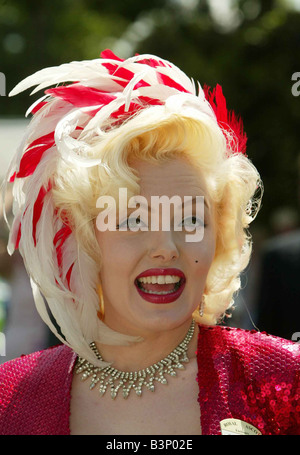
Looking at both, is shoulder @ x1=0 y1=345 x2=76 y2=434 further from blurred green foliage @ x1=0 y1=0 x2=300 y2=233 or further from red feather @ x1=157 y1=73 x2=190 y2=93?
blurred green foliage @ x1=0 y1=0 x2=300 y2=233

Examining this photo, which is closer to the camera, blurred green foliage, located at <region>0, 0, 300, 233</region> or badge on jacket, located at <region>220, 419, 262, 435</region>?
badge on jacket, located at <region>220, 419, 262, 435</region>

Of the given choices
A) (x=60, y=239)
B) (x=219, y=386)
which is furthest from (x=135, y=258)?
(x=219, y=386)

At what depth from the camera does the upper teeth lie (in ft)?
7.15

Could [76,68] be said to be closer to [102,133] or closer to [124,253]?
[102,133]

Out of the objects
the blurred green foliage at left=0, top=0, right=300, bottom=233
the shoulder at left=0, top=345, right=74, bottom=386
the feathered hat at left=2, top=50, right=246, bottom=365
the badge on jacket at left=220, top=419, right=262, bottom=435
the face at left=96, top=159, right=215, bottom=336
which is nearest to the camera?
the badge on jacket at left=220, top=419, right=262, bottom=435

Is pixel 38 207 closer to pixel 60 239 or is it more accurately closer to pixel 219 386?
pixel 60 239

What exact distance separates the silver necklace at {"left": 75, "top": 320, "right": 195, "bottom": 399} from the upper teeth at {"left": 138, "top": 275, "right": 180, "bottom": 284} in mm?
254

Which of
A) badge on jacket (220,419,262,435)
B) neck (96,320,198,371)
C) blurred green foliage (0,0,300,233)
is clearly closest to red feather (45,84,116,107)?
neck (96,320,198,371)

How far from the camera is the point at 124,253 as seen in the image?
7.18ft

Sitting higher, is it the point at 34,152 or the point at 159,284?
the point at 34,152

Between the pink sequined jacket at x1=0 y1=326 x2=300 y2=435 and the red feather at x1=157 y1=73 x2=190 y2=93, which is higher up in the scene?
the red feather at x1=157 y1=73 x2=190 y2=93

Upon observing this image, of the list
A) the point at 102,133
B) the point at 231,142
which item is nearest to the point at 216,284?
the point at 231,142

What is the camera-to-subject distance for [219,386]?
220 centimetres

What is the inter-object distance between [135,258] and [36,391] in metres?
0.56
